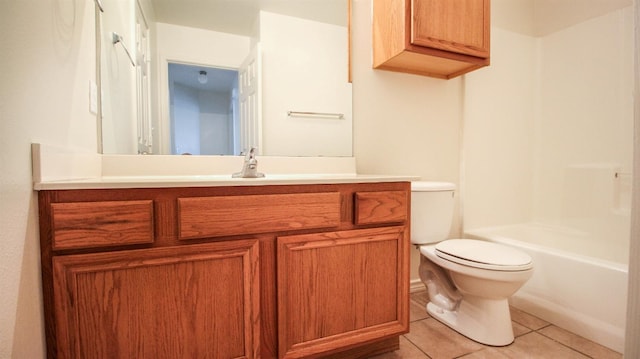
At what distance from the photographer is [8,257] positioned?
63 centimetres

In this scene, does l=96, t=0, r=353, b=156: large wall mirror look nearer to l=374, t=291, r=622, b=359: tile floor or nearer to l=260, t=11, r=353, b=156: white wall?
l=260, t=11, r=353, b=156: white wall

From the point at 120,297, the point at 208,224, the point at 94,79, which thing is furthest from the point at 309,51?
the point at 120,297

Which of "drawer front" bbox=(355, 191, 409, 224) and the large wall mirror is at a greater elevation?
the large wall mirror

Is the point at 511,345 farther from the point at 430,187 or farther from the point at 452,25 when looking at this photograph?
the point at 452,25

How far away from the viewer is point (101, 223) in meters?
0.83

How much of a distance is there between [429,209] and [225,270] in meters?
1.19

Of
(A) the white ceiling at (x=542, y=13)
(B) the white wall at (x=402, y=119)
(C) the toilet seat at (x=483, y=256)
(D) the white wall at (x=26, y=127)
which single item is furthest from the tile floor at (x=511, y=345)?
(A) the white ceiling at (x=542, y=13)

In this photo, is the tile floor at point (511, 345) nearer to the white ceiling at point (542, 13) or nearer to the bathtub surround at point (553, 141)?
the bathtub surround at point (553, 141)

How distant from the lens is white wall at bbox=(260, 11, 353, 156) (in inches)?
62.6

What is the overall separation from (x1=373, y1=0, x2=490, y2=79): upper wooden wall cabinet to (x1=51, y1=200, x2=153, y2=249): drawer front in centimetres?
142

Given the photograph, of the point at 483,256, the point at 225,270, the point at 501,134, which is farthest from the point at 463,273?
the point at 501,134

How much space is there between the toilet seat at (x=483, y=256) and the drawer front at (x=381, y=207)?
15.9 inches

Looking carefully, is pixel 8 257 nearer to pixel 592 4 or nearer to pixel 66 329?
pixel 66 329

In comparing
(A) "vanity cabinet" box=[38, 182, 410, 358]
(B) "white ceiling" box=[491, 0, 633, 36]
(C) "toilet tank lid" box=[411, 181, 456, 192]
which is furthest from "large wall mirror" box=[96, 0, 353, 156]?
(B) "white ceiling" box=[491, 0, 633, 36]
